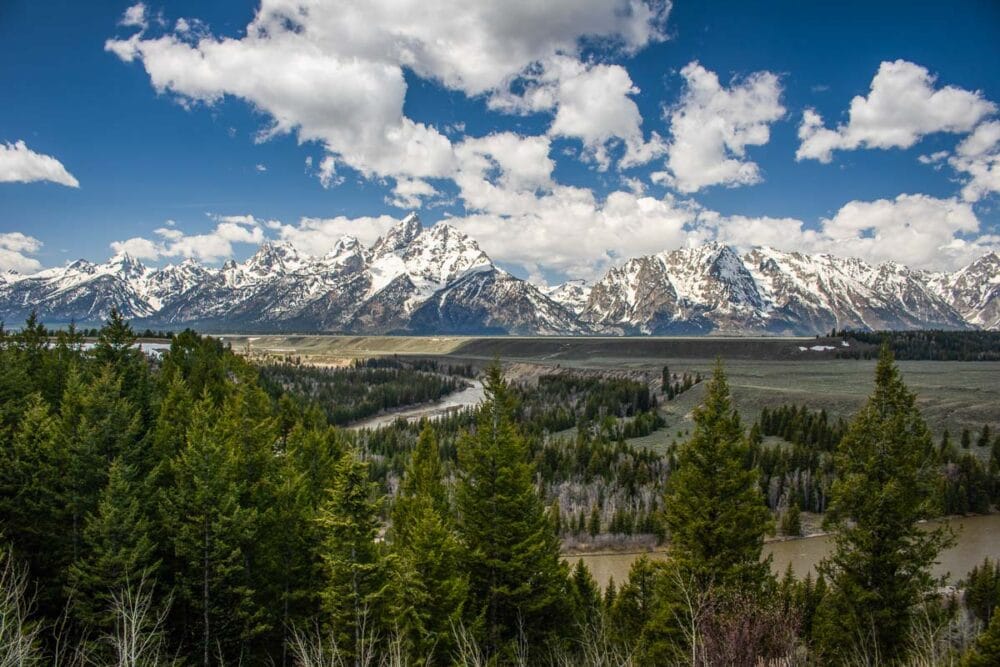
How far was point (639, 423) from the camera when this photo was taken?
101250mm

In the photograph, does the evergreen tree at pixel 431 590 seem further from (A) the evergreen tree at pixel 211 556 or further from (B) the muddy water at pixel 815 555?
(B) the muddy water at pixel 815 555

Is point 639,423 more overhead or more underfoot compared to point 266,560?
more underfoot

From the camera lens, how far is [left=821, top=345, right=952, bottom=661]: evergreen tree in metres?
16.4

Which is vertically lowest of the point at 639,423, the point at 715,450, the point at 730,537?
the point at 639,423

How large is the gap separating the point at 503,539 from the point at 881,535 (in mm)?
11831

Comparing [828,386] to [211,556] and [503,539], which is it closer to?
[503,539]

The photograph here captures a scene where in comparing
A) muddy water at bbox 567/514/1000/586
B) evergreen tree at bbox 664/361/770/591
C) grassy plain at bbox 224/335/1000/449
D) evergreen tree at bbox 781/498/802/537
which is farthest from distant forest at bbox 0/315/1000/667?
grassy plain at bbox 224/335/1000/449

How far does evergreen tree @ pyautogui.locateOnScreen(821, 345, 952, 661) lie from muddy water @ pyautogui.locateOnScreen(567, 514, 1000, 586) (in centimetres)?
3107

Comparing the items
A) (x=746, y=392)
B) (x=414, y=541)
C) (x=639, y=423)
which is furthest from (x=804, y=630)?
(x=746, y=392)

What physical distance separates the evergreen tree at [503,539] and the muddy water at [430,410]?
85.5 metres

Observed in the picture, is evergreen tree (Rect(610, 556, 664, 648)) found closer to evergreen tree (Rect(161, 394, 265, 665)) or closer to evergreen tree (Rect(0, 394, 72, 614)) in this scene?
evergreen tree (Rect(161, 394, 265, 665))

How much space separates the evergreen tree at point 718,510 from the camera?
16281 millimetres

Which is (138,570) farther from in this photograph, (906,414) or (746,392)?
(746,392)

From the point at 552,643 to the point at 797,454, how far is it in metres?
61.8
